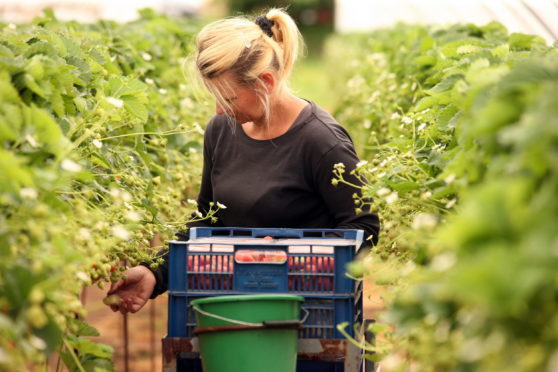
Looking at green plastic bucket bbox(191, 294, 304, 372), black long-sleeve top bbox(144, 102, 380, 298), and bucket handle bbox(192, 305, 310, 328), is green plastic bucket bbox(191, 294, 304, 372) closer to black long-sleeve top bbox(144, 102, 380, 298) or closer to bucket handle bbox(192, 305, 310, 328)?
bucket handle bbox(192, 305, 310, 328)

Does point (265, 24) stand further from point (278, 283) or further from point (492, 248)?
point (492, 248)

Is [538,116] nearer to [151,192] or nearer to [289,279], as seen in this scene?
[289,279]

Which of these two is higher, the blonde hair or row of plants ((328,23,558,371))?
the blonde hair

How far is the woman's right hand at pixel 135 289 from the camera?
122 inches

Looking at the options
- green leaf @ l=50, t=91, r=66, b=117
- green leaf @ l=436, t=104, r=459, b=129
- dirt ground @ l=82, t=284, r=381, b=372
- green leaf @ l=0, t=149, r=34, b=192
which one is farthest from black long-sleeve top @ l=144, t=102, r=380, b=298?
dirt ground @ l=82, t=284, r=381, b=372

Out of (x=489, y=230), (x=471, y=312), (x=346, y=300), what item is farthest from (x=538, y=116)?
(x=346, y=300)

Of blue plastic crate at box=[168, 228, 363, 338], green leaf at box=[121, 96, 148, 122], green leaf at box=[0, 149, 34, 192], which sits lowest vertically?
blue plastic crate at box=[168, 228, 363, 338]

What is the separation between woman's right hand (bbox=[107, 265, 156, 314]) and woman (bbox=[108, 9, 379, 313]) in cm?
42

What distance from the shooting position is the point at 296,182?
349cm

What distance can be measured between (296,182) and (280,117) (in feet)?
1.00

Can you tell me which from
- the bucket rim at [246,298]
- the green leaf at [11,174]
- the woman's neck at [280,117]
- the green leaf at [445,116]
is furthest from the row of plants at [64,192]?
the green leaf at [445,116]

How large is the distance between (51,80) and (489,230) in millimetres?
1654

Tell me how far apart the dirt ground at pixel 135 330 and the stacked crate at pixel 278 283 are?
331cm

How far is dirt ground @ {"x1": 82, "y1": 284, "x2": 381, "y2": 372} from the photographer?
6371mm
